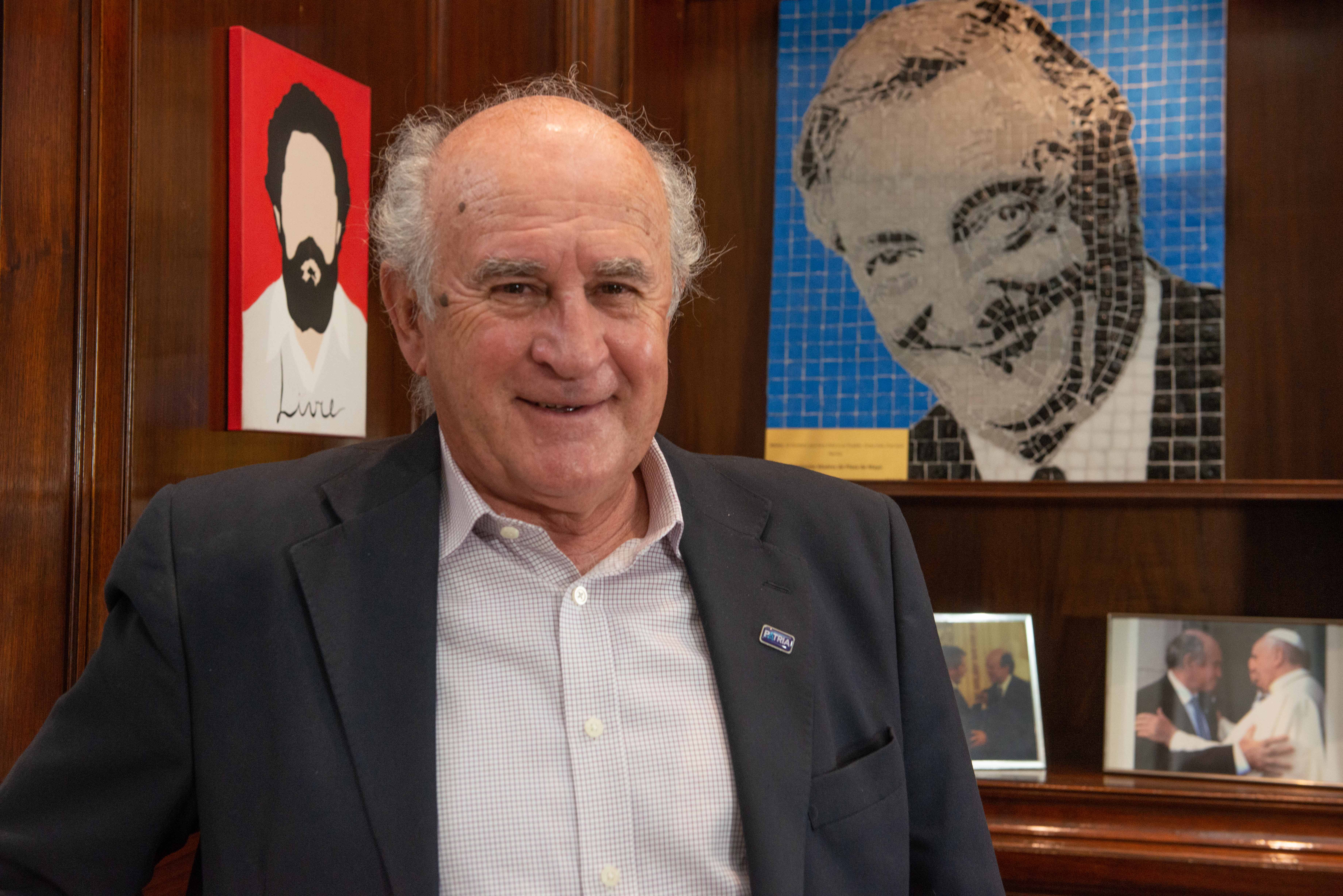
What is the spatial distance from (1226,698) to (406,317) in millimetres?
1669

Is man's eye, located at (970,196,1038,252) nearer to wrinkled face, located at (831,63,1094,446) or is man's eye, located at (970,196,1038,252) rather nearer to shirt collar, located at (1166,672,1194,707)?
wrinkled face, located at (831,63,1094,446)

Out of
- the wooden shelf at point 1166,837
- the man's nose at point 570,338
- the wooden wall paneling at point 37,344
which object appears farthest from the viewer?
the wooden shelf at point 1166,837

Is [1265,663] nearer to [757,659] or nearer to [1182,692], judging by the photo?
[1182,692]

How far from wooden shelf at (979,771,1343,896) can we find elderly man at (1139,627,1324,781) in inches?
1.5

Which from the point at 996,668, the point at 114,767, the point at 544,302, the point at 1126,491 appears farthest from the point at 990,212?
the point at 114,767

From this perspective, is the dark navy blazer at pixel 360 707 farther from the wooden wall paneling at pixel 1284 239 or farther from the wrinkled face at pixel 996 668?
the wooden wall paneling at pixel 1284 239

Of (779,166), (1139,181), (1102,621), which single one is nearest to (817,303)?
(779,166)

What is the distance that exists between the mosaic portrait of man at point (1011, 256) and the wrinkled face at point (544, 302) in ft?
3.68

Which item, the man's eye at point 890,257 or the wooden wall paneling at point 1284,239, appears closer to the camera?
the wooden wall paneling at point 1284,239

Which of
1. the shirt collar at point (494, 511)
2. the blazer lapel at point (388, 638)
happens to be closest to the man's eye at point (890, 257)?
the shirt collar at point (494, 511)

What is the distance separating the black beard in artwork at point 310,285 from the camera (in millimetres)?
1714

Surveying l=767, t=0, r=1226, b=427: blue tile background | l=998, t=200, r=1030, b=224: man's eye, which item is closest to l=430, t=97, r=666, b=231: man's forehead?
l=767, t=0, r=1226, b=427: blue tile background

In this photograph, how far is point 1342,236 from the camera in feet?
6.94

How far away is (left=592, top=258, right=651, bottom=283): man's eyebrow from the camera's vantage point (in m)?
1.20
